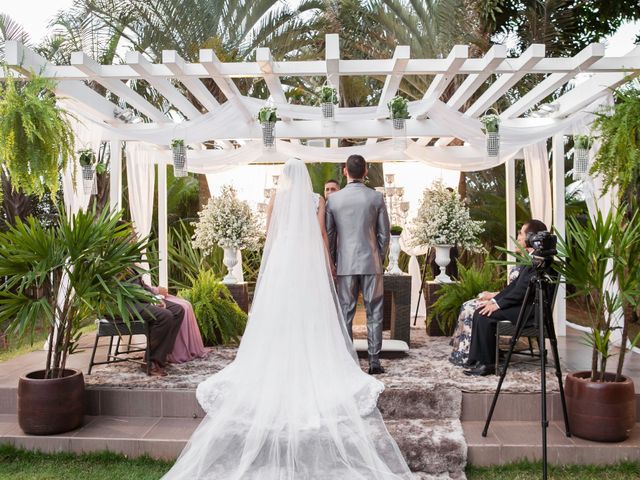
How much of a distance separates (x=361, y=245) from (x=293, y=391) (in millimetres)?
1616

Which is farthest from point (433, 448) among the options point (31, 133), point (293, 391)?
point (31, 133)

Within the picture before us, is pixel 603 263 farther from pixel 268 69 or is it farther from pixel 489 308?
pixel 268 69

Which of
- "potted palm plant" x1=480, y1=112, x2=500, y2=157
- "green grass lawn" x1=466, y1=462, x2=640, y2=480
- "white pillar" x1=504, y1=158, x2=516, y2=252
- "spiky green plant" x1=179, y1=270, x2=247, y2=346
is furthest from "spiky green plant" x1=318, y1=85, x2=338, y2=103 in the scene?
"white pillar" x1=504, y1=158, x2=516, y2=252

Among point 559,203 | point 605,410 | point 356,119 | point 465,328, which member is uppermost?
point 356,119

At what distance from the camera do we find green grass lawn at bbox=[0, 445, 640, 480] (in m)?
4.20

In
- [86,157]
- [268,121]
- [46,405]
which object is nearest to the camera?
[46,405]

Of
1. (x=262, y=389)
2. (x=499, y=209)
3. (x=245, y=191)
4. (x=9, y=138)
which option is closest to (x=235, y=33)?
(x=245, y=191)

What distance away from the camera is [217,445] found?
4.04 metres

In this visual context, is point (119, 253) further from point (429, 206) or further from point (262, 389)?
point (429, 206)

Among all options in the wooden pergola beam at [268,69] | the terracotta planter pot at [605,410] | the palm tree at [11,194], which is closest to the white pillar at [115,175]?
the wooden pergola beam at [268,69]

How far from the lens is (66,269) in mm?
4676

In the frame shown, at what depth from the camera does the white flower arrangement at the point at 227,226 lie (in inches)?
316

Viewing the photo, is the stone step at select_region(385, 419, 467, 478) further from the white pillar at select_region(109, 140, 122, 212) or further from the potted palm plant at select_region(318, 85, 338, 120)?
the white pillar at select_region(109, 140, 122, 212)

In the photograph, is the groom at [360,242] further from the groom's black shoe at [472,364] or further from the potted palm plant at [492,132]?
the potted palm plant at [492,132]
